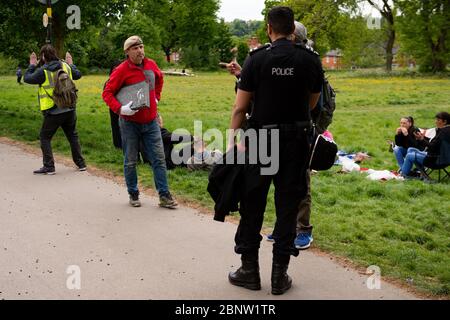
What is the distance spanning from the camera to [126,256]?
6.10m

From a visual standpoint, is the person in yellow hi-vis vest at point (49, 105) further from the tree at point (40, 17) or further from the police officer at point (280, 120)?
the tree at point (40, 17)

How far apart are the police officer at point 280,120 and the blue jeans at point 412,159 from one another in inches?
225

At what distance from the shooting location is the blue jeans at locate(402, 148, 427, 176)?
34.3ft

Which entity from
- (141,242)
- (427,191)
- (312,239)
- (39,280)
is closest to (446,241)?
(312,239)

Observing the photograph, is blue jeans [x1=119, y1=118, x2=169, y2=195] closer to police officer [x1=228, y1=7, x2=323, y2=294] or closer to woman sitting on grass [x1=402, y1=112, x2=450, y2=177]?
police officer [x1=228, y1=7, x2=323, y2=294]

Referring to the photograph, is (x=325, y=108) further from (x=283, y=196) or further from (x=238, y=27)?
(x=238, y=27)

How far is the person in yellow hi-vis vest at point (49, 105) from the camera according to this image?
10.1 m

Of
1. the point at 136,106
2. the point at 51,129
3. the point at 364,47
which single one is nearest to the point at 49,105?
the point at 51,129

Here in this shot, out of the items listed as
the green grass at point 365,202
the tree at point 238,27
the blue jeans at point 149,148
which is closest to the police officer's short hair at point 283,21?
the green grass at point 365,202

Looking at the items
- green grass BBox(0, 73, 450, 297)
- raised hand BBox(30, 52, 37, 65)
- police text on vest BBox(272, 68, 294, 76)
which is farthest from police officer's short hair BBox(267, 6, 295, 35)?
raised hand BBox(30, 52, 37, 65)

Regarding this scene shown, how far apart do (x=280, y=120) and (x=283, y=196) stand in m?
0.63

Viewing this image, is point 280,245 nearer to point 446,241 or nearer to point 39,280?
point 39,280

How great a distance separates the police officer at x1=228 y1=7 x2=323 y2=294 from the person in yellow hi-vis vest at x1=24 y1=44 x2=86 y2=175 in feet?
18.8

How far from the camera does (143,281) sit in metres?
5.40
